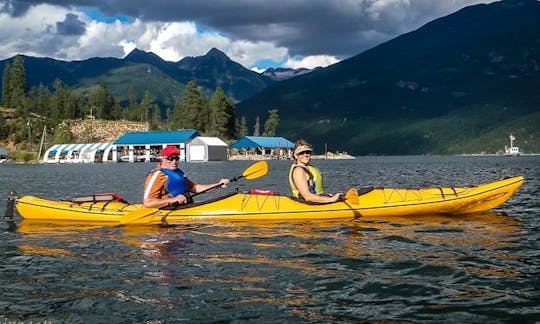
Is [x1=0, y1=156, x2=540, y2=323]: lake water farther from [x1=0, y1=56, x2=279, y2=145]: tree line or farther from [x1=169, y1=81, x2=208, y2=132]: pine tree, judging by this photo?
[x1=169, y1=81, x2=208, y2=132]: pine tree

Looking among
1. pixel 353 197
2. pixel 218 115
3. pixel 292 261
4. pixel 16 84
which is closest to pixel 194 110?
pixel 218 115

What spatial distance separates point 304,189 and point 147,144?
113 meters

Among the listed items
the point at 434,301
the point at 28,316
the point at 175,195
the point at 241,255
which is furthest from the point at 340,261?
the point at 175,195

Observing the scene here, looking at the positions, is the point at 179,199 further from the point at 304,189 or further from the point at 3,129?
the point at 3,129

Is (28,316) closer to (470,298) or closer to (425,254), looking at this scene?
(470,298)

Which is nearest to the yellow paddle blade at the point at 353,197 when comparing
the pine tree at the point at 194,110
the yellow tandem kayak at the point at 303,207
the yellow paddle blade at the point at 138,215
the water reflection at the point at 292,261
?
the yellow tandem kayak at the point at 303,207

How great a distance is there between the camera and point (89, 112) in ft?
572

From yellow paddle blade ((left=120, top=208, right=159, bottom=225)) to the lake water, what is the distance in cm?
47

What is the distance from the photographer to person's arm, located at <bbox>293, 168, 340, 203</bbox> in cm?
1627

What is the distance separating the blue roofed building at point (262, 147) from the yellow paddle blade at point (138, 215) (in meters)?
121

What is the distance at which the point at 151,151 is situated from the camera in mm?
128750

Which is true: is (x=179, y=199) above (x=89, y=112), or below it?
below

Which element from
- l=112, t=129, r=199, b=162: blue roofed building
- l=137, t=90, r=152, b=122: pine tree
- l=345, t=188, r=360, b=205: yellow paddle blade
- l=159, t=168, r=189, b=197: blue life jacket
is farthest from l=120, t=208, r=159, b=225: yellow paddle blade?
l=137, t=90, r=152, b=122: pine tree

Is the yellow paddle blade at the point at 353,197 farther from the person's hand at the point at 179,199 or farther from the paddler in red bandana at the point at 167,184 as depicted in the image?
the person's hand at the point at 179,199
